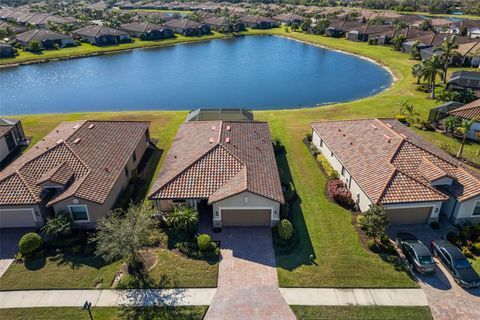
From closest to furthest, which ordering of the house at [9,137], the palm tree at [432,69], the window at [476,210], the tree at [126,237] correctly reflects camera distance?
the tree at [126,237] → the window at [476,210] → the house at [9,137] → the palm tree at [432,69]

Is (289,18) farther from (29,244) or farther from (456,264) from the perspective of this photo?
(29,244)

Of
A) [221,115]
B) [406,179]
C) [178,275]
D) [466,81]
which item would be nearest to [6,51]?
[221,115]

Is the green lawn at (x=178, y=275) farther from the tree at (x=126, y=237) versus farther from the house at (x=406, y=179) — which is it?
the house at (x=406, y=179)

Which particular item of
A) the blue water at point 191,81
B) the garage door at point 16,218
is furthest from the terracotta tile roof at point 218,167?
the blue water at point 191,81

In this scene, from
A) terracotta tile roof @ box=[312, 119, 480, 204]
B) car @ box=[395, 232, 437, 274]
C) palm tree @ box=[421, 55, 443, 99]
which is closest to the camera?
car @ box=[395, 232, 437, 274]

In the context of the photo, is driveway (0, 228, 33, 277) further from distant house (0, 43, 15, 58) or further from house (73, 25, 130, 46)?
house (73, 25, 130, 46)

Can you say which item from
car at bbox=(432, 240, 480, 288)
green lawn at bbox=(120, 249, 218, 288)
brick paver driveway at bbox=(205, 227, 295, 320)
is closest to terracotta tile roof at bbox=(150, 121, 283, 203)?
brick paver driveway at bbox=(205, 227, 295, 320)

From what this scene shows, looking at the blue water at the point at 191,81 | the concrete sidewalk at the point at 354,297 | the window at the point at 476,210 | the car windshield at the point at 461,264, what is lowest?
the blue water at the point at 191,81
